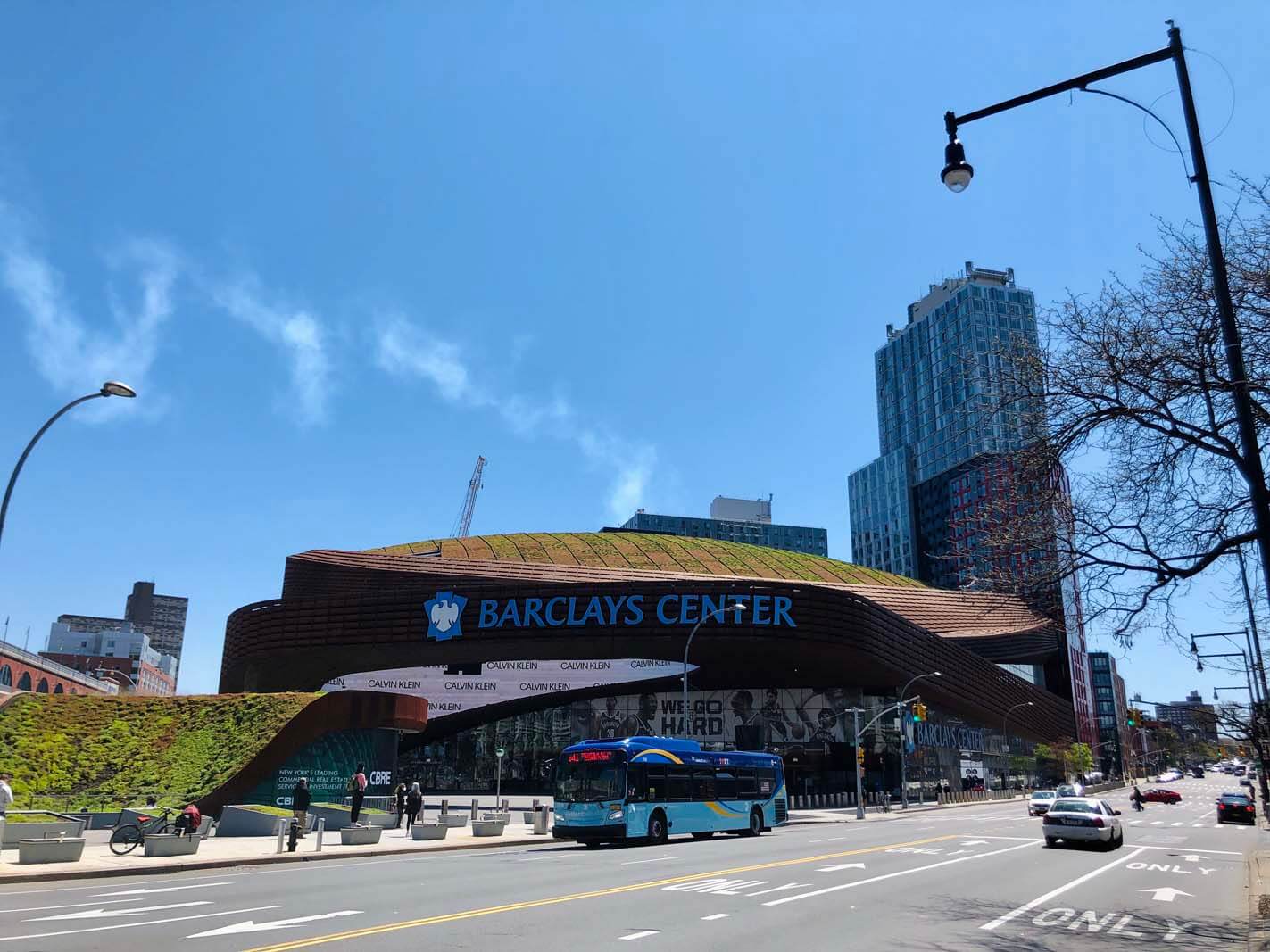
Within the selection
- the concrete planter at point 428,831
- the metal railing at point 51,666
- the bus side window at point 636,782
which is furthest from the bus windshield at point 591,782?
the metal railing at point 51,666

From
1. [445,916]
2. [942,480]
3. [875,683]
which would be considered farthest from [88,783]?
[942,480]

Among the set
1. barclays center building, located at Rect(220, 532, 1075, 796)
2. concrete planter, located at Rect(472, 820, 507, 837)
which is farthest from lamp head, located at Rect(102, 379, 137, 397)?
barclays center building, located at Rect(220, 532, 1075, 796)


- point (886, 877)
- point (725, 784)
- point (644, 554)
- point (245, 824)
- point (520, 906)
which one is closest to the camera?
point (520, 906)

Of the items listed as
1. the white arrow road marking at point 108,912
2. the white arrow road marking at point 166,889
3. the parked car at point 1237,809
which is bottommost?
the parked car at point 1237,809

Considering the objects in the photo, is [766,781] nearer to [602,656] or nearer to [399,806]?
[399,806]

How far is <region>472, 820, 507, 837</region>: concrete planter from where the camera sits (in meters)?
32.1

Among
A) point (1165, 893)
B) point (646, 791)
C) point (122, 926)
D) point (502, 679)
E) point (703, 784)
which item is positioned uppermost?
point (502, 679)

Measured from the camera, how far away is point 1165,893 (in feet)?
58.4

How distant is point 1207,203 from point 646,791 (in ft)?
76.3

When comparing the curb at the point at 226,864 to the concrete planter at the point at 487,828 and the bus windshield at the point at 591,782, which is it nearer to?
the concrete planter at the point at 487,828

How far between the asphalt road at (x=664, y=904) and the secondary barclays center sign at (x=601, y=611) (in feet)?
126

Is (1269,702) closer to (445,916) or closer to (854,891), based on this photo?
(854,891)

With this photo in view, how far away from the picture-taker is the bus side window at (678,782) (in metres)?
30.5

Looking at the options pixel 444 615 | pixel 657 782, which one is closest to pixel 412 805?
pixel 657 782
